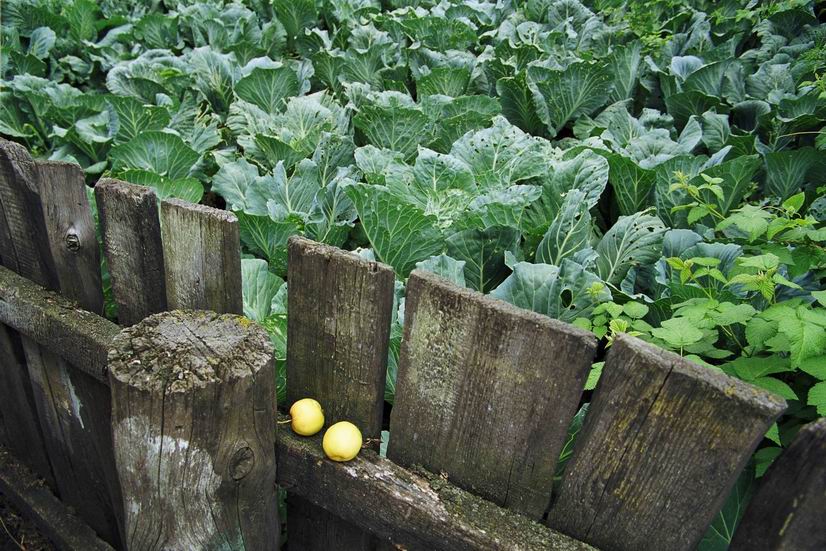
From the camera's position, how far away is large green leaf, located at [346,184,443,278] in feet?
5.57

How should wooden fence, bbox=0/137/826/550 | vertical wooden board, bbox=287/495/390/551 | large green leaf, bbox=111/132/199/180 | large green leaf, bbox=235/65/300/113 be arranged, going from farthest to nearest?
large green leaf, bbox=235/65/300/113 → large green leaf, bbox=111/132/199/180 → vertical wooden board, bbox=287/495/390/551 → wooden fence, bbox=0/137/826/550

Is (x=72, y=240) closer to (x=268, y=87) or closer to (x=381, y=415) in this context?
(x=381, y=415)

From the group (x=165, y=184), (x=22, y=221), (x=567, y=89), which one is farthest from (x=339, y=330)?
(x=567, y=89)

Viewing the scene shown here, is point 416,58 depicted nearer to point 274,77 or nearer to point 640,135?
point 274,77

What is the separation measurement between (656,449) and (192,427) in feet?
3.00

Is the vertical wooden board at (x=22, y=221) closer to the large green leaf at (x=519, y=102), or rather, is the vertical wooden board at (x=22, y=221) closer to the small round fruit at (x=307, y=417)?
the small round fruit at (x=307, y=417)

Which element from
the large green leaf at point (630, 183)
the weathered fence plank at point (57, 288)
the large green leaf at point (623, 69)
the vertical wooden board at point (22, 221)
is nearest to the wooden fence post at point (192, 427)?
the weathered fence plank at point (57, 288)

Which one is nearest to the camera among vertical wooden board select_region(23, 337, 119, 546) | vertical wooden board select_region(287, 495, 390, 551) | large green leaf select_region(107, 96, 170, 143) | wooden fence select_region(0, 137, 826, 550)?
wooden fence select_region(0, 137, 826, 550)

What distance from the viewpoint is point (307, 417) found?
137 cm

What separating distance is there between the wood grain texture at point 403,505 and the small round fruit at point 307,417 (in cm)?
2

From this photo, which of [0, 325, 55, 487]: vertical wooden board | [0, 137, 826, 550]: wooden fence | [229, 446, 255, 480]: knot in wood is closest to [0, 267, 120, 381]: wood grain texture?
[0, 137, 826, 550]: wooden fence

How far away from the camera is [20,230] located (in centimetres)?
187

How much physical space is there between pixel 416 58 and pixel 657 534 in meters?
2.51

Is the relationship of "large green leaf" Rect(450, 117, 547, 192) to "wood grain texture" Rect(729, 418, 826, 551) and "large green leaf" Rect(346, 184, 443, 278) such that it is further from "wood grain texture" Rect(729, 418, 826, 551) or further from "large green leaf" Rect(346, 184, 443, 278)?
"wood grain texture" Rect(729, 418, 826, 551)
